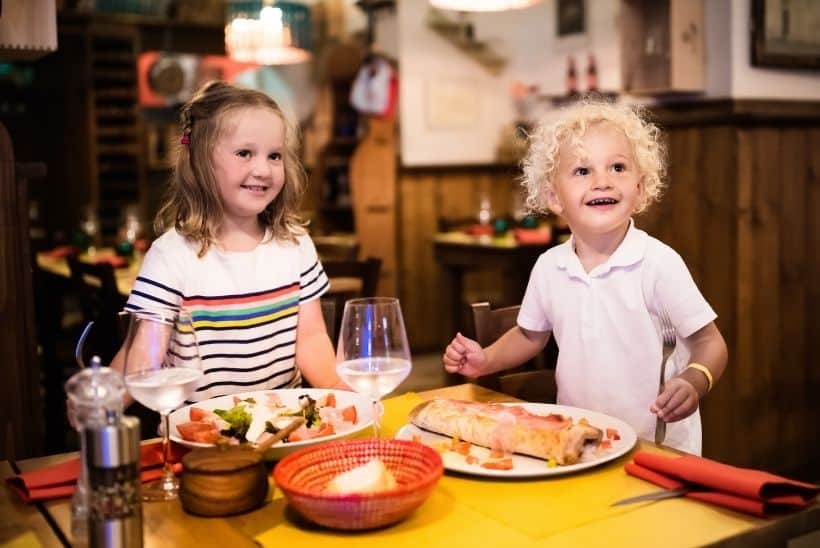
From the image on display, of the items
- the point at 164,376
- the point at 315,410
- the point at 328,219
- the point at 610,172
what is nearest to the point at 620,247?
the point at 610,172

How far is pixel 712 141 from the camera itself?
3861mm

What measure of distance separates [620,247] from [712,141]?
2097mm

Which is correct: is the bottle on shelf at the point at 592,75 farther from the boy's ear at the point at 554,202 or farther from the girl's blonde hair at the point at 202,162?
the girl's blonde hair at the point at 202,162

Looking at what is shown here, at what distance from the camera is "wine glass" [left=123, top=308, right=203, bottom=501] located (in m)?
1.29

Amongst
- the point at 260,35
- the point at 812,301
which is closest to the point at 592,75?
the point at 260,35

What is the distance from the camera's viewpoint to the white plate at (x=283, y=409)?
1.44 meters

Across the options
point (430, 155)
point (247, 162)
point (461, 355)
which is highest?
point (430, 155)

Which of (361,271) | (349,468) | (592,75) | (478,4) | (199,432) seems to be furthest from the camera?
(592,75)

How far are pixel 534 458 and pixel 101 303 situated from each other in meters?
2.71

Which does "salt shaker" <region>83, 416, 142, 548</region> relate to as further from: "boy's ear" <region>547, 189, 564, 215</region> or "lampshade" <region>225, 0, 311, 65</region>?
"lampshade" <region>225, 0, 311, 65</region>

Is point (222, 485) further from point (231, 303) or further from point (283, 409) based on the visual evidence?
point (231, 303)

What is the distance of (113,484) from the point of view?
42.8 inches

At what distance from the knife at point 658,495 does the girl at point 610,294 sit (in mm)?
647

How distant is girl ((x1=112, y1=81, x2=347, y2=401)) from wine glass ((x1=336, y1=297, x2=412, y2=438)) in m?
0.65
